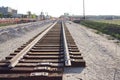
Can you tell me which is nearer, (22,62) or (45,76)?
(45,76)

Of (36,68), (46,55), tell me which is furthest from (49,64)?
(46,55)

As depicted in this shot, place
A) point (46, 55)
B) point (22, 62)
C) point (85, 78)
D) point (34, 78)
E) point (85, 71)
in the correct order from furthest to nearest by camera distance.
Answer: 1. point (46, 55)
2. point (22, 62)
3. point (85, 71)
4. point (85, 78)
5. point (34, 78)

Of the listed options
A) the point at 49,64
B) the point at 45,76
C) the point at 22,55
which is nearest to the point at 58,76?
the point at 45,76

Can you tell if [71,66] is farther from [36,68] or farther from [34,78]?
[34,78]

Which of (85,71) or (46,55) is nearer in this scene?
(85,71)

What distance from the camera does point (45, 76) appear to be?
651 centimetres

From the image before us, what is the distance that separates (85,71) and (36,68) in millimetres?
1481

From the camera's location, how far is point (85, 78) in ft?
23.2

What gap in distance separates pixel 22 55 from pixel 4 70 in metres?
1.87

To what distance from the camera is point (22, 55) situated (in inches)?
364

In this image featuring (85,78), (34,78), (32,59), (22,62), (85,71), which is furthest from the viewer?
(32,59)

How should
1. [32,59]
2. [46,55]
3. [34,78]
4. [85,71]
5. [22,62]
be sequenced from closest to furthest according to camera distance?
1. [34,78]
2. [85,71]
3. [22,62]
4. [32,59]
5. [46,55]

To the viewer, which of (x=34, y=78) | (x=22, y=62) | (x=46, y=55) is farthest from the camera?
(x=46, y=55)

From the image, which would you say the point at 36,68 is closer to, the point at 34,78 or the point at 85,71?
the point at 34,78
